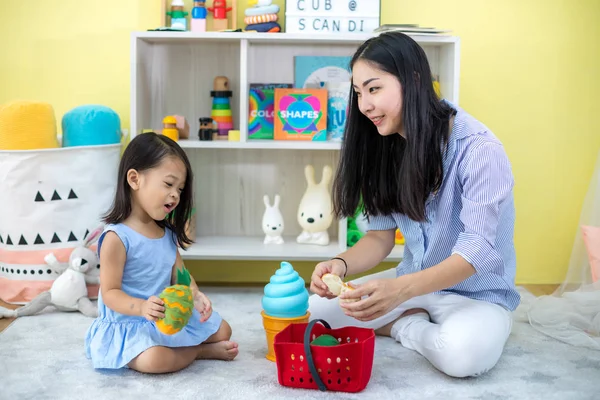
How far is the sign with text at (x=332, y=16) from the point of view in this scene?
2.77 meters

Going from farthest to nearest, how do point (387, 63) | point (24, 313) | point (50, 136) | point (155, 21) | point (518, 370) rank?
point (155, 21)
point (50, 136)
point (24, 313)
point (518, 370)
point (387, 63)

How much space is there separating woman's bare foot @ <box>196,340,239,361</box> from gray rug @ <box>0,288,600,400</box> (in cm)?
2

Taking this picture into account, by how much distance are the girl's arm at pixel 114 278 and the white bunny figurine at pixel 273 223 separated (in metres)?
1.01

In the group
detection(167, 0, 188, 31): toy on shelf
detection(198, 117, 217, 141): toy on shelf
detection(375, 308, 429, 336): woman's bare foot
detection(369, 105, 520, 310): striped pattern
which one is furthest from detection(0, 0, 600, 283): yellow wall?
detection(369, 105, 520, 310): striped pattern

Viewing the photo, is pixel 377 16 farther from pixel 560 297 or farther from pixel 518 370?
pixel 518 370

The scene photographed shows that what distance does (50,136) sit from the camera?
103 inches

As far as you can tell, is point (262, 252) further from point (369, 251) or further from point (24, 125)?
point (24, 125)

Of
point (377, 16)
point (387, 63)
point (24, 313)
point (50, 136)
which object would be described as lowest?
point (24, 313)

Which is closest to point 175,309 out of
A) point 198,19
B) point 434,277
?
point 434,277

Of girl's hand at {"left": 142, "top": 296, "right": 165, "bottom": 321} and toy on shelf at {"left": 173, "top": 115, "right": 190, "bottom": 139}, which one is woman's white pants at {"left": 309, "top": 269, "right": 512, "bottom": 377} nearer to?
girl's hand at {"left": 142, "top": 296, "right": 165, "bottom": 321}

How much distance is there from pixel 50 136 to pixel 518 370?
167 cm

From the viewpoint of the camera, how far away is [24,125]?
2.56 m

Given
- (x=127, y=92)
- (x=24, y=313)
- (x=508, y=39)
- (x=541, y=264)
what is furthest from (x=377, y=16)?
(x=24, y=313)

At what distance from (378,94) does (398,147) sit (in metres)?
0.20
